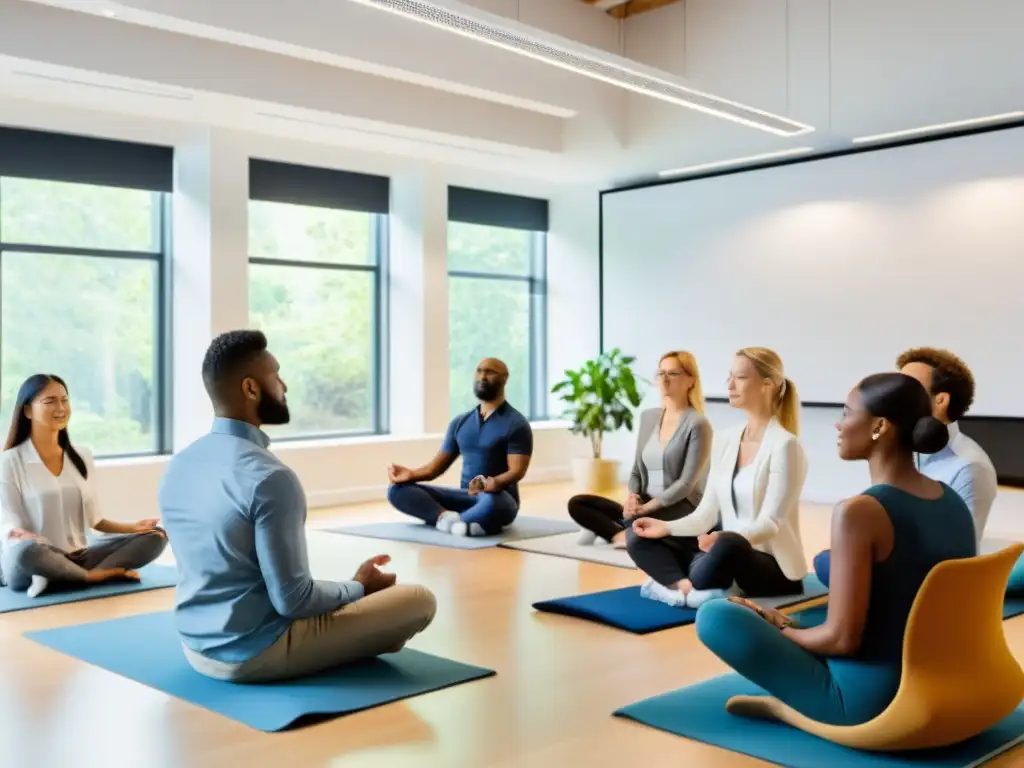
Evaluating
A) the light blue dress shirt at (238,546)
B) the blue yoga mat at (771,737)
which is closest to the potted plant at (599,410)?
the blue yoga mat at (771,737)

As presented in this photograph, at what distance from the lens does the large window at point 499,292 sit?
10039mm

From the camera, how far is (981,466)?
448 centimetres

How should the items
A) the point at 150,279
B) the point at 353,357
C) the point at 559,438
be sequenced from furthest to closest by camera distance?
the point at 559,438
the point at 353,357
the point at 150,279

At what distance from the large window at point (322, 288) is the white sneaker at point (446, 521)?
7.27ft

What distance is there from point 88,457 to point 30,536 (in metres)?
0.44

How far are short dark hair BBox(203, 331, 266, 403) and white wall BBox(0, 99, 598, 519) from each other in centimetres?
428

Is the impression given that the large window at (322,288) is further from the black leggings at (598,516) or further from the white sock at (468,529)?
the black leggings at (598,516)

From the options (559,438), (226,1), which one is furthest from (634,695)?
(559,438)

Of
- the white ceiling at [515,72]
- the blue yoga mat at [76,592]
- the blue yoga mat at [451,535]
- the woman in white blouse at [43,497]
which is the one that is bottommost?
the blue yoga mat at [76,592]

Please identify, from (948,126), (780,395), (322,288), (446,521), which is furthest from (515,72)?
(780,395)

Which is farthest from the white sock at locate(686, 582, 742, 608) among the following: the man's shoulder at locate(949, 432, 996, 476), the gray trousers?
the gray trousers

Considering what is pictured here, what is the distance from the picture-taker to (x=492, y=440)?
6.91m

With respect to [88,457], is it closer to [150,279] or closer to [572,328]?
[150,279]

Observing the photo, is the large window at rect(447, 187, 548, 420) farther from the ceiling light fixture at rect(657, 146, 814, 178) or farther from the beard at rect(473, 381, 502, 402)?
the beard at rect(473, 381, 502, 402)
